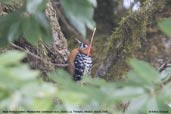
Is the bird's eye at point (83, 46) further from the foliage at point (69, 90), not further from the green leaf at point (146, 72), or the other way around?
the green leaf at point (146, 72)

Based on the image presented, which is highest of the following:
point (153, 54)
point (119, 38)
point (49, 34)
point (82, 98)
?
point (153, 54)

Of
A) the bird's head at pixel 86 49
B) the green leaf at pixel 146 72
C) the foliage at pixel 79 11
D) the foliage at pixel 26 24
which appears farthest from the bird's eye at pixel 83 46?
the green leaf at pixel 146 72

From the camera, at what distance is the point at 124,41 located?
1.90 m

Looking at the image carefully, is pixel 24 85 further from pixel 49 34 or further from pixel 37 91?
pixel 49 34

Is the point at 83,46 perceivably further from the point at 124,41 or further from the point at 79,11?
the point at 79,11

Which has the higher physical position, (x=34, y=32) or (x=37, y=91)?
(x=34, y=32)

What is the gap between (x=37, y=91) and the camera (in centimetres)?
64

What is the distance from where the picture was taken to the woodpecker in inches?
69.6

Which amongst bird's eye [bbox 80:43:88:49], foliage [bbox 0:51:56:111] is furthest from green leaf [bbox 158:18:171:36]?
bird's eye [bbox 80:43:88:49]

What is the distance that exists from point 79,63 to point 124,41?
219 millimetres

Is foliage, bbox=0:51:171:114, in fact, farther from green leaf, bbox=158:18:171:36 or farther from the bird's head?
the bird's head

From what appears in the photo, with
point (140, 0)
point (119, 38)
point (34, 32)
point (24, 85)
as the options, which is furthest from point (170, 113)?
point (140, 0)

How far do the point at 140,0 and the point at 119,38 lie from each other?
106cm

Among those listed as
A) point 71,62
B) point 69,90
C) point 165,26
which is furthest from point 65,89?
point 71,62
